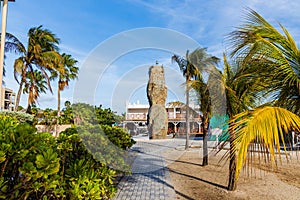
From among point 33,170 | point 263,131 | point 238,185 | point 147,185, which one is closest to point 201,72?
point 238,185

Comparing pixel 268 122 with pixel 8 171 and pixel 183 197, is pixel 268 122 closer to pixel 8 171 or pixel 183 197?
pixel 8 171

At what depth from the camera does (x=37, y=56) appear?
2072cm

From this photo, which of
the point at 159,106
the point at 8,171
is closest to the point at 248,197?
the point at 8,171

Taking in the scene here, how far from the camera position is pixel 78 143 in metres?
4.01

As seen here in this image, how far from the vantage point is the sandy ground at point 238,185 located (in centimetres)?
593

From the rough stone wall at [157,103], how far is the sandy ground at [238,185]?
12543 millimetres

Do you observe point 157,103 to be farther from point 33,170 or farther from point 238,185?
point 33,170

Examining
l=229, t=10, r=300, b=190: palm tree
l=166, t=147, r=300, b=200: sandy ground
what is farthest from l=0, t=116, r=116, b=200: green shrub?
l=166, t=147, r=300, b=200: sandy ground

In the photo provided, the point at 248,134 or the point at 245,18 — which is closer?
the point at 248,134

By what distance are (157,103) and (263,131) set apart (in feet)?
64.7

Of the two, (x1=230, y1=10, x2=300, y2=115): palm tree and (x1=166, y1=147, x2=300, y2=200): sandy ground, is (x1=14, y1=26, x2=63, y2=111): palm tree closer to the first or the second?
(x1=166, y1=147, x2=300, y2=200): sandy ground

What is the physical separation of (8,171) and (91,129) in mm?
2405

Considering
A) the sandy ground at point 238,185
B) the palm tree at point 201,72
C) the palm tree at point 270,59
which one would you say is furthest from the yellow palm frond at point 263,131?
the palm tree at point 201,72

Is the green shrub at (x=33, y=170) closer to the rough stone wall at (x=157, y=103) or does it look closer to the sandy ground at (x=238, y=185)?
the sandy ground at (x=238, y=185)
